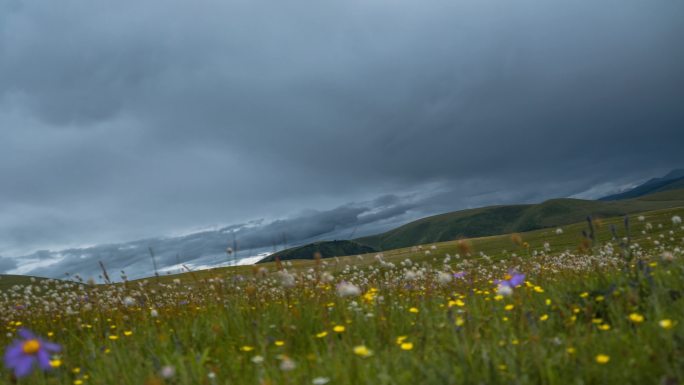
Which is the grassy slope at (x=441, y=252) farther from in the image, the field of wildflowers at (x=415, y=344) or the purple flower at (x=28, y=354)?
the purple flower at (x=28, y=354)

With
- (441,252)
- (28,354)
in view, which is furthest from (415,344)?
(441,252)

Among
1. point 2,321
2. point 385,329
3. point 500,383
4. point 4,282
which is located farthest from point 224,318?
point 4,282

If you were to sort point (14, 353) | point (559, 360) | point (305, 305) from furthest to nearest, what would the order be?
point (305, 305), point (559, 360), point (14, 353)

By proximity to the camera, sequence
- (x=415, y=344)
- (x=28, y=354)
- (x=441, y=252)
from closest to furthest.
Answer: (x=28, y=354) → (x=415, y=344) → (x=441, y=252)

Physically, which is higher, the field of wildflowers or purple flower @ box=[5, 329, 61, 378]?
purple flower @ box=[5, 329, 61, 378]

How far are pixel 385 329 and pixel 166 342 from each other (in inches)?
105

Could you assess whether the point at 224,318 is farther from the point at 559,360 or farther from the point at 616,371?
the point at 616,371

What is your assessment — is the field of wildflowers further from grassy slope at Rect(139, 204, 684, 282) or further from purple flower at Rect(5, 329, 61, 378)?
grassy slope at Rect(139, 204, 684, 282)

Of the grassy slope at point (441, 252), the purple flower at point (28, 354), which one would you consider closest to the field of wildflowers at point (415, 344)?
the purple flower at point (28, 354)

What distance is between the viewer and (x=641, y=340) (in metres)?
3.78

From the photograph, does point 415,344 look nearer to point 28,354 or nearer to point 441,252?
point 28,354

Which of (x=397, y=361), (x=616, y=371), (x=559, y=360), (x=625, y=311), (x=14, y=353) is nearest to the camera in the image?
(x=14, y=353)

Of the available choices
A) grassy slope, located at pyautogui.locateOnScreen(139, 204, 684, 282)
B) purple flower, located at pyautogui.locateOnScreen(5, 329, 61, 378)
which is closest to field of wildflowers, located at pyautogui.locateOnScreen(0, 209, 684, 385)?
purple flower, located at pyautogui.locateOnScreen(5, 329, 61, 378)

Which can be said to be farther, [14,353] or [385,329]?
[385,329]
